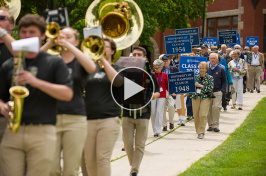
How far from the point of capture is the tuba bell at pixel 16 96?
13.4 ft

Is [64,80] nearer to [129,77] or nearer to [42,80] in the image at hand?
[42,80]

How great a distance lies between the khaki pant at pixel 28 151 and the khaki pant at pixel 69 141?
0.88 m

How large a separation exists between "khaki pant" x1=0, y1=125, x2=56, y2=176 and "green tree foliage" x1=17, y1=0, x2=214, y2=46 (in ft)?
32.6

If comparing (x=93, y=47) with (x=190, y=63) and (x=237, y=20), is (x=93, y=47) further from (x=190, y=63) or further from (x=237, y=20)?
(x=237, y=20)

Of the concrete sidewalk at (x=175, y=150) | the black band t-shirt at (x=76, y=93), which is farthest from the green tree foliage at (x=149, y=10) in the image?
the black band t-shirt at (x=76, y=93)

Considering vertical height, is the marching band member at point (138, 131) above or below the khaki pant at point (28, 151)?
below

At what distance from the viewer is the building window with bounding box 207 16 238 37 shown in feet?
135

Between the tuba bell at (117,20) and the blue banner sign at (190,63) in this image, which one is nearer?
the tuba bell at (117,20)

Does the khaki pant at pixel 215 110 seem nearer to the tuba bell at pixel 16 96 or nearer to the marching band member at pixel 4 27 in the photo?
the marching band member at pixel 4 27

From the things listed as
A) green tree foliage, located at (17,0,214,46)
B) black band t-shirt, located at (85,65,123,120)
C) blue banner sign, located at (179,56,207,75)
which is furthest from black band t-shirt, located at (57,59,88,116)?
blue banner sign, located at (179,56,207,75)

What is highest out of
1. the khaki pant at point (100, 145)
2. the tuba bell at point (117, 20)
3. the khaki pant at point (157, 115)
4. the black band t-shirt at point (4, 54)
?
the tuba bell at point (117, 20)

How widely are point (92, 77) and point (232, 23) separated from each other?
36243 mm
